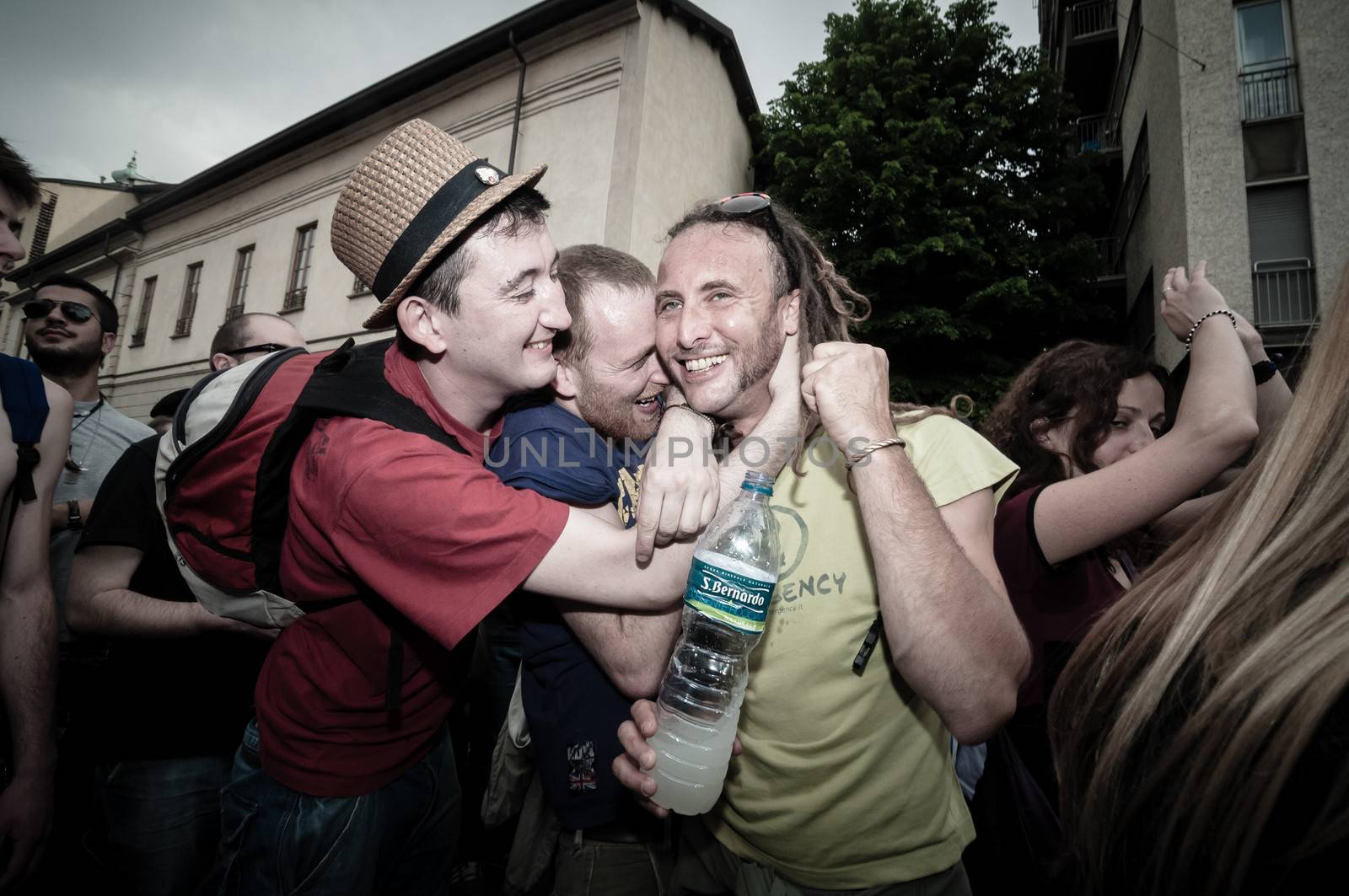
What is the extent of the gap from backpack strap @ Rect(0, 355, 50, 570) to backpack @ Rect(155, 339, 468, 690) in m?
0.55

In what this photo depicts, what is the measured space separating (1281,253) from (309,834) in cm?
1633

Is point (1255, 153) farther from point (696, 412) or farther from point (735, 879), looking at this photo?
point (735, 879)

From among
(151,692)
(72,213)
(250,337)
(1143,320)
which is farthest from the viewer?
(72,213)

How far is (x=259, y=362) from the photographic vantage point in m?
2.05

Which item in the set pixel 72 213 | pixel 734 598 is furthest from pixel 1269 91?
pixel 72 213

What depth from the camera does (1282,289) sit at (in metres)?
11.0

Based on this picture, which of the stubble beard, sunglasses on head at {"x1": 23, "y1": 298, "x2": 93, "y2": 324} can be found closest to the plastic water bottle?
the stubble beard

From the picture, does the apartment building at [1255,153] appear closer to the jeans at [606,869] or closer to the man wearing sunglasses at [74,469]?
the jeans at [606,869]

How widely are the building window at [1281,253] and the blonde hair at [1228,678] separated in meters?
14.0

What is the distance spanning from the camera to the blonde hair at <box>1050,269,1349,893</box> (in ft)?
2.53

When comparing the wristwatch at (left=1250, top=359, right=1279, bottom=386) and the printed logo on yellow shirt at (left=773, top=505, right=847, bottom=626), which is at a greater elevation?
the wristwatch at (left=1250, top=359, right=1279, bottom=386)

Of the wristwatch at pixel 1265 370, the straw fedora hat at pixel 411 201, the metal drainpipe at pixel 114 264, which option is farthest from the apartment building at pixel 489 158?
the wristwatch at pixel 1265 370

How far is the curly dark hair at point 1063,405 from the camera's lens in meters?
2.90

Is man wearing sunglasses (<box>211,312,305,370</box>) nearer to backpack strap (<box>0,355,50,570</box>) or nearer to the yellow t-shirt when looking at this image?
backpack strap (<box>0,355,50,570</box>)
